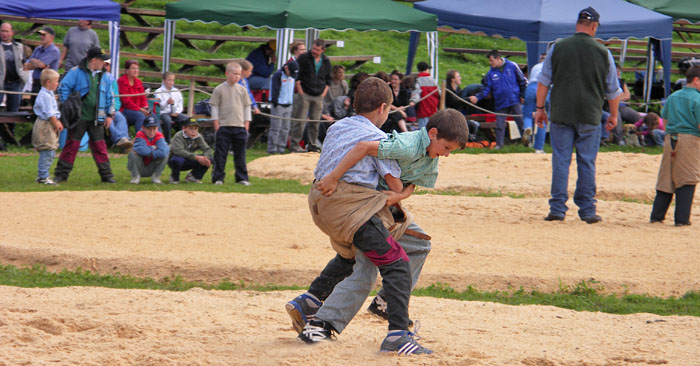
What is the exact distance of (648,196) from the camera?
12852 millimetres

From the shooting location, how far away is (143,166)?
1281 centimetres

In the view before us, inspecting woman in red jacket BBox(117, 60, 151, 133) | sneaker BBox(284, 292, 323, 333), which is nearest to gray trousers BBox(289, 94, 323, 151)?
woman in red jacket BBox(117, 60, 151, 133)

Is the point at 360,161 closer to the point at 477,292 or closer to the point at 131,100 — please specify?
the point at 477,292

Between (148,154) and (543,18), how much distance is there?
389 inches

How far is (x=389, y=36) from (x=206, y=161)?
17.4 metres

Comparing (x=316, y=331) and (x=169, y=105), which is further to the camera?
(x=169, y=105)

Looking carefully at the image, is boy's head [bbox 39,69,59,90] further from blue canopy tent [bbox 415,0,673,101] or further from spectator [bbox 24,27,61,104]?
blue canopy tent [bbox 415,0,673,101]

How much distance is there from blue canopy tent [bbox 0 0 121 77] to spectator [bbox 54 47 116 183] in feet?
15.7

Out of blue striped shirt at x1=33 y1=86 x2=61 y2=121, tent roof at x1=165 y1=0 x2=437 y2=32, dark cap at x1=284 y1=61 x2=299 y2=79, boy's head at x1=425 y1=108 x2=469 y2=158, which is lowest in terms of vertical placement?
blue striped shirt at x1=33 y1=86 x2=61 y2=121

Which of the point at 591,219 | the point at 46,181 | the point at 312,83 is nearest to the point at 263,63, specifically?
the point at 312,83

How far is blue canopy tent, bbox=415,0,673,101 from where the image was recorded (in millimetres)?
18750

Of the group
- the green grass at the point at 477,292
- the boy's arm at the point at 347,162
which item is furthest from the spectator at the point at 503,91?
the boy's arm at the point at 347,162

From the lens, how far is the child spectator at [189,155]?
12805mm

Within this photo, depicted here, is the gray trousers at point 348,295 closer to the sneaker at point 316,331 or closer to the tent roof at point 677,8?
the sneaker at point 316,331
